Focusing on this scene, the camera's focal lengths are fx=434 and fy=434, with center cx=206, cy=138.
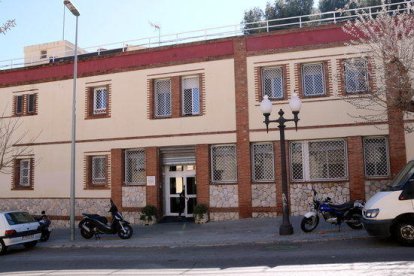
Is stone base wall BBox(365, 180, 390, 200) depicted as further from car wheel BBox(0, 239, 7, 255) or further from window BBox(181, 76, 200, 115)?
car wheel BBox(0, 239, 7, 255)

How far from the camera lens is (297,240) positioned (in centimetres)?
1235

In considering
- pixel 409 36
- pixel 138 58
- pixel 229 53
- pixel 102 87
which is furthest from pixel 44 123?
pixel 409 36

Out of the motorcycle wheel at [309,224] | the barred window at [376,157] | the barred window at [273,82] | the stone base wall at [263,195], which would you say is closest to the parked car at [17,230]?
the stone base wall at [263,195]

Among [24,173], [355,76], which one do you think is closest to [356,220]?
[355,76]

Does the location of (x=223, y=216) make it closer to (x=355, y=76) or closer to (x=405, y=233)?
(x=355, y=76)

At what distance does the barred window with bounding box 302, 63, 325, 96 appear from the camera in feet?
59.3

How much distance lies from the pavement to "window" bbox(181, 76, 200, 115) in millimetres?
Result: 5090

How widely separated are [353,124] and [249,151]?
4305 millimetres

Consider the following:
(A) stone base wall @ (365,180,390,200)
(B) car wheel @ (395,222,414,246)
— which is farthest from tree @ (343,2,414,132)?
(B) car wheel @ (395,222,414,246)

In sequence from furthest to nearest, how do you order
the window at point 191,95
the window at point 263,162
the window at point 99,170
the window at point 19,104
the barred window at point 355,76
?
the window at point 19,104 → the window at point 99,170 → the window at point 191,95 → the window at point 263,162 → the barred window at point 355,76

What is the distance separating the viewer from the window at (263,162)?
720 inches

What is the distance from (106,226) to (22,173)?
9664 mm

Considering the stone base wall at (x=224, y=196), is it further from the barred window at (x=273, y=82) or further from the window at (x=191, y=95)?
the barred window at (x=273, y=82)

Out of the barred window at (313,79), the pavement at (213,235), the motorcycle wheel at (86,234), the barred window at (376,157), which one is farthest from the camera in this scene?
the barred window at (313,79)
